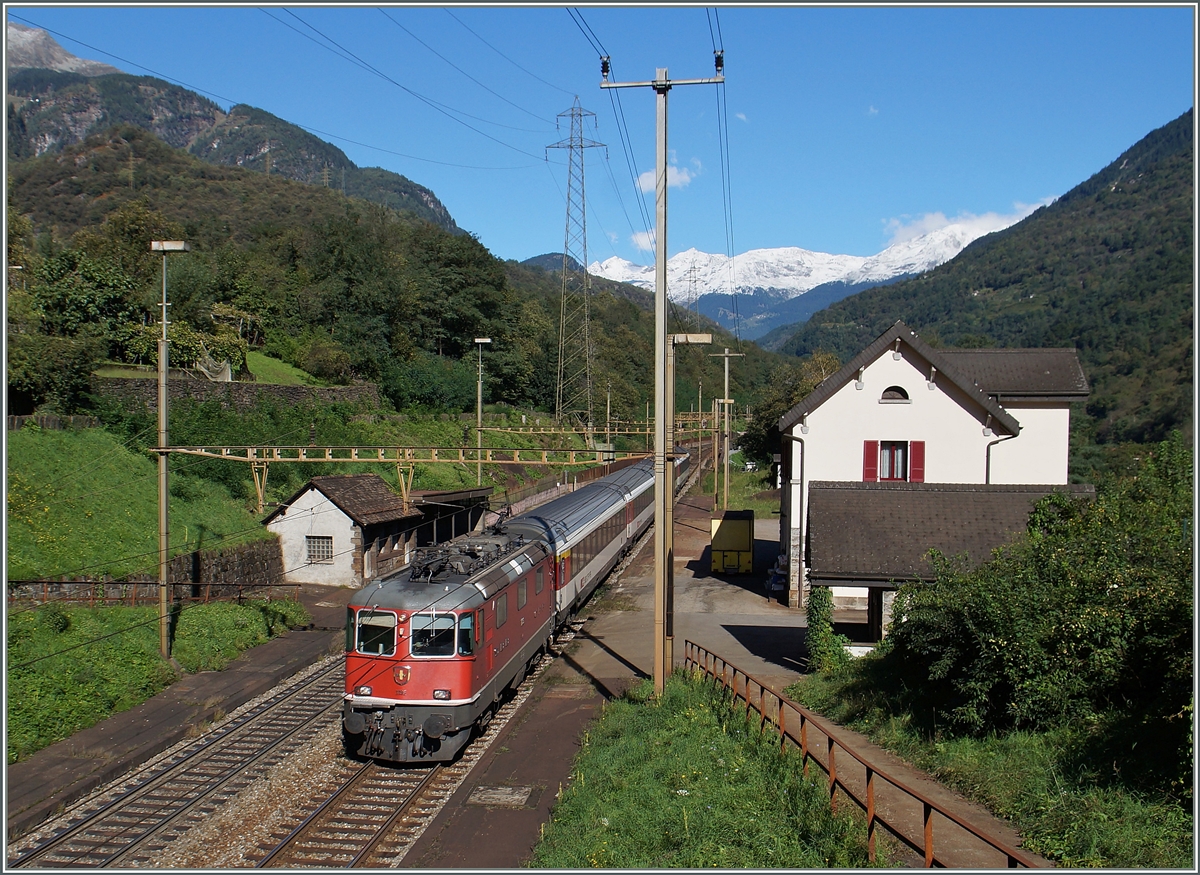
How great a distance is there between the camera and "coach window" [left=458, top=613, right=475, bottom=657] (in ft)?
42.7

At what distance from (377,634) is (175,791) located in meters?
3.49

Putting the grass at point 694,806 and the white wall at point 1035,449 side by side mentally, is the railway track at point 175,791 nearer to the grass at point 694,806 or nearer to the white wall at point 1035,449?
the grass at point 694,806

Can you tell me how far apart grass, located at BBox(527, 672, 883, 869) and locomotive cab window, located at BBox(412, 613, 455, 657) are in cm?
270

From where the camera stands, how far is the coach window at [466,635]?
13008 mm

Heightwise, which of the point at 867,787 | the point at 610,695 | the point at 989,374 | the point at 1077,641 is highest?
the point at 989,374

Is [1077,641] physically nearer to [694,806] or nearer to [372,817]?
[694,806]

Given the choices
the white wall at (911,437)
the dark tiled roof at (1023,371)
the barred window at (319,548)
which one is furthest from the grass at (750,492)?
the barred window at (319,548)

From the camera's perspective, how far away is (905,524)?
680 inches

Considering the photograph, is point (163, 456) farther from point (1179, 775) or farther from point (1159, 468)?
point (1159, 468)

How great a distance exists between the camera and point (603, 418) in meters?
69.3

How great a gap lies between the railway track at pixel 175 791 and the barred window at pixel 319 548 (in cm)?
960

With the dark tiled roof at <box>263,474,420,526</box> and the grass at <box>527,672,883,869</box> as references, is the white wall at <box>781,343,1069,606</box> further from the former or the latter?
the dark tiled roof at <box>263,474,420,526</box>

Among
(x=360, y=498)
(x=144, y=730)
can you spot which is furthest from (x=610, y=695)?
(x=360, y=498)

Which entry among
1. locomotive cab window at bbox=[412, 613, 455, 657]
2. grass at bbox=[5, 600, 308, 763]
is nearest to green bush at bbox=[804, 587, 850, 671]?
locomotive cab window at bbox=[412, 613, 455, 657]
